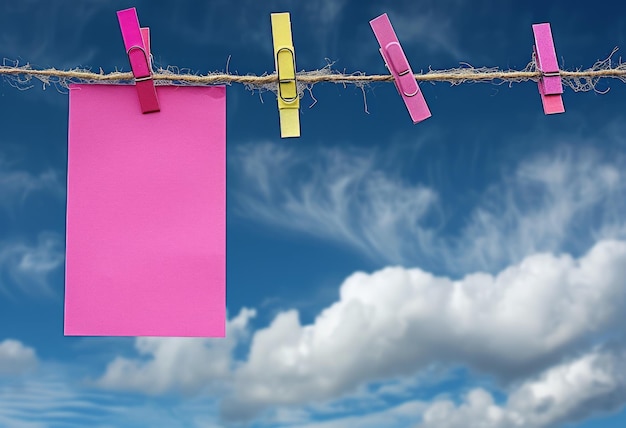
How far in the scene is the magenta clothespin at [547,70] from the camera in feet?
9.22

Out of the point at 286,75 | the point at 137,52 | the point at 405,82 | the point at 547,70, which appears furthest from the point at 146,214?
the point at 547,70

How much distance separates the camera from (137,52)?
257 centimetres

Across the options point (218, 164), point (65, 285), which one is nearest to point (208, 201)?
point (218, 164)

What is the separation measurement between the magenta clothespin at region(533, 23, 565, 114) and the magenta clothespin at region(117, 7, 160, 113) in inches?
52.8

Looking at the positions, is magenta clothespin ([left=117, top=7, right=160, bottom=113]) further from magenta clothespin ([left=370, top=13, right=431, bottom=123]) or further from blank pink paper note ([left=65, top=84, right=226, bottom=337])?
magenta clothespin ([left=370, top=13, right=431, bottom=123])

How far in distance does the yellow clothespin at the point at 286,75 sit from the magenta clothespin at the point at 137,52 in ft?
1.35

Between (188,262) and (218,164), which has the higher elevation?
(218,164)

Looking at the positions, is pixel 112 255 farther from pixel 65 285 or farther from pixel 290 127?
pixel 290 127

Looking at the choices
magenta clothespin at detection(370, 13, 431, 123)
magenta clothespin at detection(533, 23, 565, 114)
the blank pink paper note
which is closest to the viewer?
the blank pink paper note

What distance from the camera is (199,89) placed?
2635 millimetres

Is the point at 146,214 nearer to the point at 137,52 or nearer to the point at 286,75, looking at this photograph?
the point at 137,52

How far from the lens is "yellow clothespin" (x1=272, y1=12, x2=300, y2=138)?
8.61 feet

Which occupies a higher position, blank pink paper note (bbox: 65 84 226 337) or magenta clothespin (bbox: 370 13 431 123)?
magenta clothespin (bbox: 370 13 431 123)

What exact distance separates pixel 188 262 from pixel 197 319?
18 cm
